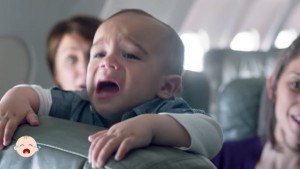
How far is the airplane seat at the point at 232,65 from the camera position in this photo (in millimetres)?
2551

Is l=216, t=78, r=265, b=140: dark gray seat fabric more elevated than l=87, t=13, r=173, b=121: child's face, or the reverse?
l=87, t=13, r=173, b=121: child's face

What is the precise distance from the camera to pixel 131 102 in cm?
113

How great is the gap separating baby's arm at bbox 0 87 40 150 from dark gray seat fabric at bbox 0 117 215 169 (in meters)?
0.01

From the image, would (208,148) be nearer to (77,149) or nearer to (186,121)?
(186,121)

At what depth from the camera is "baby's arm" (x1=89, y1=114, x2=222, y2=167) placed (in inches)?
31.6

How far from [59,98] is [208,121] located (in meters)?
0.35

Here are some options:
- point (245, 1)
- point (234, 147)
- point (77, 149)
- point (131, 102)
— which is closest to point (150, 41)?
point (131, 102)

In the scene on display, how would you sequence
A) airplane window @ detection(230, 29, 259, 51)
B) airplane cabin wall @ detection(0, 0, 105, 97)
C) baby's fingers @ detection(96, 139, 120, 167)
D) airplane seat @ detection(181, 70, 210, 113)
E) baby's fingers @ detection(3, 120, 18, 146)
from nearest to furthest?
baby's fingers @ detection(96, 139, 120, 167)
baby's fingers @ detection(3, 120, 18, 146)
airplane seat @ detection(181, 70, 210, 113)
airplane cabin wall @ detection(0, 0, 105, 97)
airplane window @ detection(230, 29, 259, 51)

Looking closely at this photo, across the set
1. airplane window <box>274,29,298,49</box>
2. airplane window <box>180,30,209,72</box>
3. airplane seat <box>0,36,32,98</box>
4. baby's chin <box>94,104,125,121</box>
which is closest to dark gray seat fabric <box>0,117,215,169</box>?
baby's chin <box>94,104,125,121</box>

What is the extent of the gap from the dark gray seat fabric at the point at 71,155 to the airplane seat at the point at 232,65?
65.6 inches

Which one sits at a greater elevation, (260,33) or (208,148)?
(208,148)

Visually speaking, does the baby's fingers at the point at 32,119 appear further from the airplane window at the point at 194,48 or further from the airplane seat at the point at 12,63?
the airplane window at the point at 194,48

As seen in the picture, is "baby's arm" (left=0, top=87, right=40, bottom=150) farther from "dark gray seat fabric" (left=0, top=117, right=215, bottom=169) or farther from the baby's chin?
the baby's chin

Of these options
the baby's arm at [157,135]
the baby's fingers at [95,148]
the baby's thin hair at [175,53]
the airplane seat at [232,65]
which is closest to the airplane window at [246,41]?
the airplane seat at [232,65]
